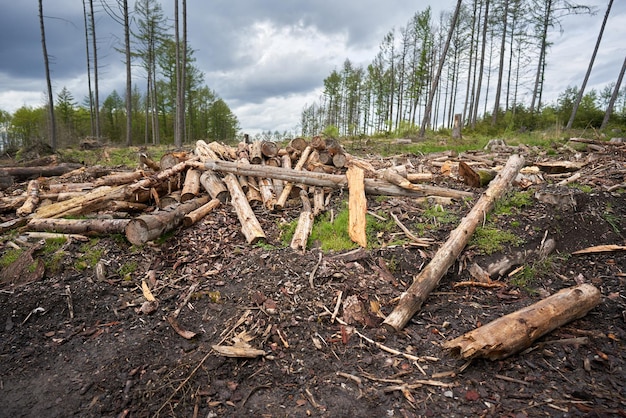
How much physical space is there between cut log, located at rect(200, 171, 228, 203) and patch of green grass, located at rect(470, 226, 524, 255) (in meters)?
4.51

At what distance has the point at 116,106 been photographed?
42.3m

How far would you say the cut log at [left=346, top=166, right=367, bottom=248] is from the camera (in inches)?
192

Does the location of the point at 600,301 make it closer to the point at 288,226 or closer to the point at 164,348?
the point at 288,226

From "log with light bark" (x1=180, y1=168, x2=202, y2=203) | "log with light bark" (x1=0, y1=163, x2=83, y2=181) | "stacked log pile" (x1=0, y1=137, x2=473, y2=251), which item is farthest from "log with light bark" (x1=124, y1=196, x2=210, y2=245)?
"log with light bark" (x1=0, y1=163, x2=83, y2=181)

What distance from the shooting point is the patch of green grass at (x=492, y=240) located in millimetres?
4359

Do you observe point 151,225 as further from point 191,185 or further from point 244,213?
point 191,185

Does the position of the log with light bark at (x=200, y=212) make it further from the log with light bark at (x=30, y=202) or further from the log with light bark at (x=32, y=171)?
the log with light bark at (x=32, y=171)

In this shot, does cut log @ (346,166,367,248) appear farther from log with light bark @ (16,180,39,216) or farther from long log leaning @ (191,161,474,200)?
log with light bark @ (16,180,39,216)

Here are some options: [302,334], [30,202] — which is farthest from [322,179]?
[30,202]

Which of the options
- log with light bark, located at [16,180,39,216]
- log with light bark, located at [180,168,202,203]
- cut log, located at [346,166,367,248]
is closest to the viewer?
cut log, located at [346,166,367,248]

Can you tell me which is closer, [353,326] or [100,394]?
[100,394]

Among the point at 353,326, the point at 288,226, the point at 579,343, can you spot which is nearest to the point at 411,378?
the point at 353,326

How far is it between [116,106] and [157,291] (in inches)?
1861

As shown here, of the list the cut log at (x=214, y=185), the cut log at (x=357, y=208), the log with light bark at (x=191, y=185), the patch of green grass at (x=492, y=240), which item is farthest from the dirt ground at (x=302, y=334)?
the log with light bark at (x=191, y=185)
